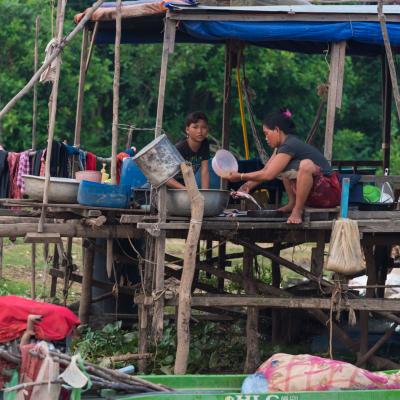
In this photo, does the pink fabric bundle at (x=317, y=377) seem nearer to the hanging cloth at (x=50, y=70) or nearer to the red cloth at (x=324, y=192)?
the red cloth at (x=324, y=192)

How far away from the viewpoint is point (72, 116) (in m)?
19.5

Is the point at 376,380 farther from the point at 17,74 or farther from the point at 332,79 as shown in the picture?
the point at 17,74

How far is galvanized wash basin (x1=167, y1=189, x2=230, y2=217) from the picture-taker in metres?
8.53

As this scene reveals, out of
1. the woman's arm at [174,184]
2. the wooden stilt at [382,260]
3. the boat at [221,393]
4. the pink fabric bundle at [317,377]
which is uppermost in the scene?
the woman's arm at [174,184]

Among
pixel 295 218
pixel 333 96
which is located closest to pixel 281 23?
pixel 333 96

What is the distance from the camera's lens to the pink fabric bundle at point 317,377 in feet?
25.5

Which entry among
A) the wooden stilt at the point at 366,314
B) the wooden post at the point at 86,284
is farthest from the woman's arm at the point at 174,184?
the wooden stilt at the point at 366,314

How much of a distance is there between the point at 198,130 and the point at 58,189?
1377mm

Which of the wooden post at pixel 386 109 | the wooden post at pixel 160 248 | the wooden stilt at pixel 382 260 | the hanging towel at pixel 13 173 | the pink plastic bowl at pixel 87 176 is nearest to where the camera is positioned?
the wooden post at pixel 160 248

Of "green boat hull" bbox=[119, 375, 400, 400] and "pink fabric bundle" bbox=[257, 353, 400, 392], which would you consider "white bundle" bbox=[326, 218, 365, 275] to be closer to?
"pink fabric bundle" bbox=[257, 353, 400, 392]

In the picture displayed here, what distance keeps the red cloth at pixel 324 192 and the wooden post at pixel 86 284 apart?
2.65m

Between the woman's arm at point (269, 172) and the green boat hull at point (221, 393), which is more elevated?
the woman's arm at point (269, 172)

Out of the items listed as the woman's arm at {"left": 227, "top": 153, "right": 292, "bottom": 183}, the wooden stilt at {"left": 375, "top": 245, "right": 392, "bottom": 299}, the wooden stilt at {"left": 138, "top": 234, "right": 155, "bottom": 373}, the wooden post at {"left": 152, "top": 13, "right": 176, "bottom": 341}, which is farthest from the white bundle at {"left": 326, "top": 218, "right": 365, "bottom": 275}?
the wooden stilt at {"left": 375, "top": 245, "right": 392, "bottom": 299}

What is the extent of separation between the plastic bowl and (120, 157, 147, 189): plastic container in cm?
63
